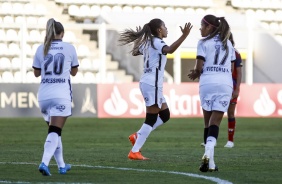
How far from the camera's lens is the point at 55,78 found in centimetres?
1105

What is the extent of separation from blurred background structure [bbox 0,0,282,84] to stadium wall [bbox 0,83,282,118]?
1681 millimetres

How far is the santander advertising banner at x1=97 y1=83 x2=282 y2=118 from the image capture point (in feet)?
96.5

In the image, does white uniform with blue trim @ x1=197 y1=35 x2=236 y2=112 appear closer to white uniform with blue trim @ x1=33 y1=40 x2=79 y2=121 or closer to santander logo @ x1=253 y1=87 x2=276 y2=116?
white uniform with blue trim @ x1=33 y1=40 x2=79 y2=121

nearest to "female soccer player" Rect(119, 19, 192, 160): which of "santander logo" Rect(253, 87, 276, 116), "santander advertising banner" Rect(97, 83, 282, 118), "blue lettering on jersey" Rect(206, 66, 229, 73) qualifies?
"blue lettering on jersey" Rect(206, 66, 229, 73)

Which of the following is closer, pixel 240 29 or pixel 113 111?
pixel 113 111

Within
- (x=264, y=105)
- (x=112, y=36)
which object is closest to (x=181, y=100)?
(x=264, y=105)

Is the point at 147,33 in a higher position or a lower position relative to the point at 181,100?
higher

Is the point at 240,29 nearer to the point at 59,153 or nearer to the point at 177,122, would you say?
the point at 177,122

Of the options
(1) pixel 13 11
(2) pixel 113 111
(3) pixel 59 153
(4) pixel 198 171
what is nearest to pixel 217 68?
(4) pixel 198 171

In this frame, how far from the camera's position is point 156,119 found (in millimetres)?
13961

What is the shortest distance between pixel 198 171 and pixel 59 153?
5.50 ft

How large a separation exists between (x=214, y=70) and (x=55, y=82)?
193cm

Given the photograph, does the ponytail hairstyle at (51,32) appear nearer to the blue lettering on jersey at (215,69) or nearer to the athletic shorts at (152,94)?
the blue lettering on jersey at (215,69)

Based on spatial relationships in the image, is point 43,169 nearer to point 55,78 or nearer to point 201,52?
point 55,78
